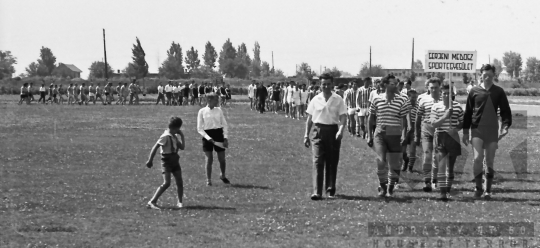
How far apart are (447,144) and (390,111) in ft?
3.70

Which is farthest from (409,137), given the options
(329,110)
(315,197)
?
(315,197)

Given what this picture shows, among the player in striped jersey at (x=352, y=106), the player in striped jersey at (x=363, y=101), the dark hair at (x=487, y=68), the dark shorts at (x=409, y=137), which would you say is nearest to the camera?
the dark hair at (x=487, y=68)

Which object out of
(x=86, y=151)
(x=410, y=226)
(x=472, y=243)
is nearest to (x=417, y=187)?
(x=410, y=226)

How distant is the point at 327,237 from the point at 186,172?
647 cm

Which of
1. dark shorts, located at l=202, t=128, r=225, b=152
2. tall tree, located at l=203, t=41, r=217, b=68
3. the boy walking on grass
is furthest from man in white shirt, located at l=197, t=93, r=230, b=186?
tall tree, located at l=203, t=41, r=217, b=68

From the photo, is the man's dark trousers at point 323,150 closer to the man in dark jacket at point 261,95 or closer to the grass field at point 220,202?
the grass field at point 220,202

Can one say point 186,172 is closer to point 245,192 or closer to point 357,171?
point 245,192

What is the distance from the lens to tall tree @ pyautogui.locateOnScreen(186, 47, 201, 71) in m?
162

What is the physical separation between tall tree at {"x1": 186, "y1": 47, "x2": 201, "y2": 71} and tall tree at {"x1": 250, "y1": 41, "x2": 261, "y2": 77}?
15.4 meters

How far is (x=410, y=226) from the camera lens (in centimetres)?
861

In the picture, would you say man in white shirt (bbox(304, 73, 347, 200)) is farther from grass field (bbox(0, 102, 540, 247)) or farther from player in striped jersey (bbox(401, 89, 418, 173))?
player in striped jersey (bbox(401, 89, 418, 173))

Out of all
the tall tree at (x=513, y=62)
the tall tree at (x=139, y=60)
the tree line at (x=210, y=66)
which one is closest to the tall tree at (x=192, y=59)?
the tree line at (x=210, y=66)

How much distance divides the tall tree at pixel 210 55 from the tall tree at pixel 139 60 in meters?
49.3

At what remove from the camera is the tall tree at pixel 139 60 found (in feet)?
336
